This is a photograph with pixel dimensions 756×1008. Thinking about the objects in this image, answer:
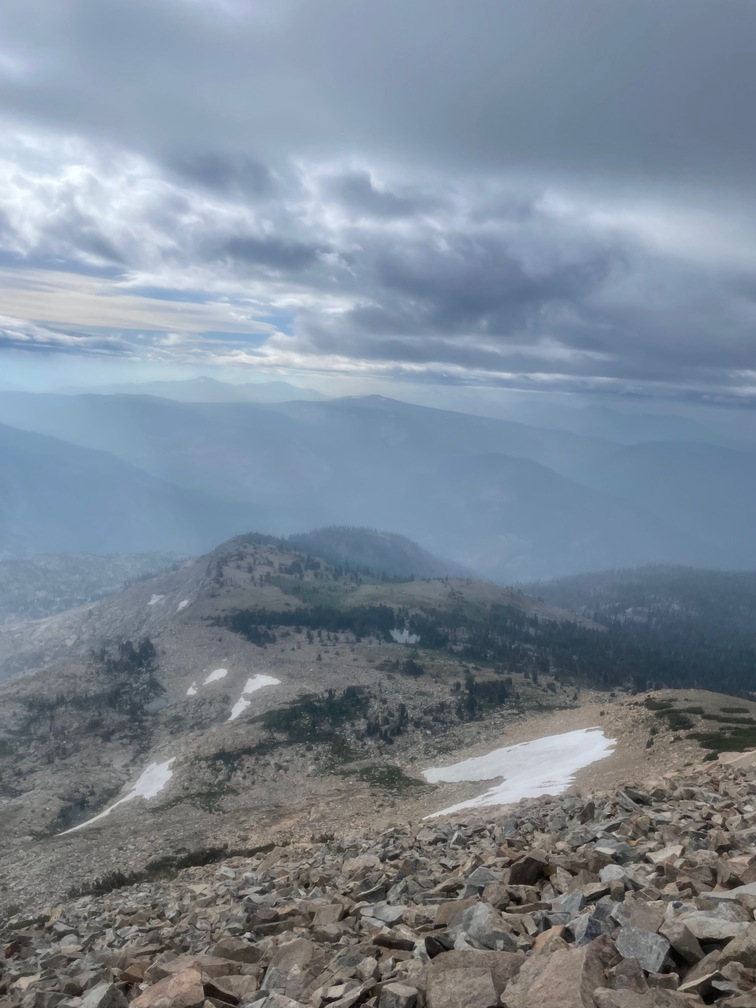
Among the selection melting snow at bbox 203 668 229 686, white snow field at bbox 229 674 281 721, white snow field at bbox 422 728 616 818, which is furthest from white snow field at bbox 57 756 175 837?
melting snow at bbox 203 668 229 686

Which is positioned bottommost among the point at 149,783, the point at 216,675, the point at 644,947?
the point at 216,675

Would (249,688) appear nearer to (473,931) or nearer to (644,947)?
(473,931)

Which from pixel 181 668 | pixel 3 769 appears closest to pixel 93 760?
pixel 3 769

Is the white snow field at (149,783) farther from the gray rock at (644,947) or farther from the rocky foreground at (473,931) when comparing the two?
the gray rock at (644,947)

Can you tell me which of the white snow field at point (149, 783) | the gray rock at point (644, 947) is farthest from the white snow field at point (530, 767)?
the white snow field at point (149, 783)

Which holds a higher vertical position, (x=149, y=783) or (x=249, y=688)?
(x=149, y=783)

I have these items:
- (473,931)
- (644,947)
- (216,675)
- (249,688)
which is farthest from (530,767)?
(216,675)

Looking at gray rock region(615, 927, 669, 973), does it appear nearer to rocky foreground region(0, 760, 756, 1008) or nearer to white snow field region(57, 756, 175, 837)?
rocky foreground region(0, 760, 756, 1008)
